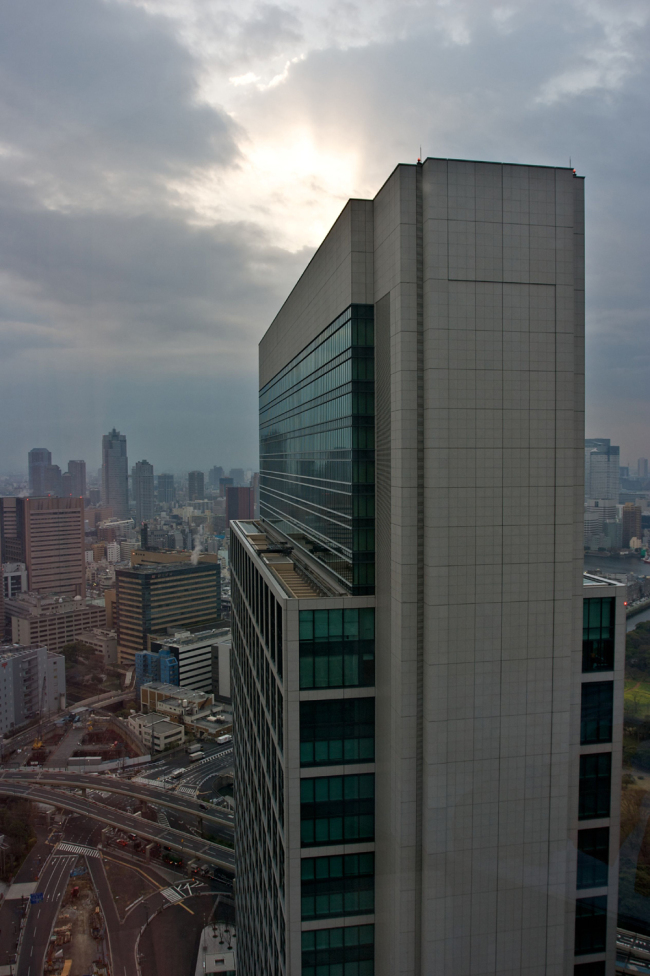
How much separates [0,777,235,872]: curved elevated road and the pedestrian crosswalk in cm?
83

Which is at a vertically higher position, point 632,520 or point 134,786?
point 632,520

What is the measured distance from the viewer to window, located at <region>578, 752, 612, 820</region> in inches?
121

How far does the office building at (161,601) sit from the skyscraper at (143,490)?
3576mm

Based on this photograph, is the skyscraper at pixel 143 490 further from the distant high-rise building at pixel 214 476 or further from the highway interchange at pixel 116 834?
the highway interchange at pixel 116 834

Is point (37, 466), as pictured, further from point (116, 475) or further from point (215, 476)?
point (215, 476)

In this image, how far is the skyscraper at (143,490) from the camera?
2517 centimetres

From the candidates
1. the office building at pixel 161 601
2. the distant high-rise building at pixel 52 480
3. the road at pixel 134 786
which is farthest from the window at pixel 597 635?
the office building at pixel 161 601

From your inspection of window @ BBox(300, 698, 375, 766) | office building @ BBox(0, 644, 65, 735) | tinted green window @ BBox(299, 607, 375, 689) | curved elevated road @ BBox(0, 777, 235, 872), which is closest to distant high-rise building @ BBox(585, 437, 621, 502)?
tinted green window @ BBox(299, 607, 375, 689)

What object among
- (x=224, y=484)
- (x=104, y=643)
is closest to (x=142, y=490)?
(x=104, y=643)

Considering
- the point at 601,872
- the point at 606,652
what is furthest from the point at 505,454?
the point at 601,872

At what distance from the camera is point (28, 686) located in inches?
672

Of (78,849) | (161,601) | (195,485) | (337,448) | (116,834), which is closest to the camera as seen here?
(337,448)

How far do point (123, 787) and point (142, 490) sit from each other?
1519cm

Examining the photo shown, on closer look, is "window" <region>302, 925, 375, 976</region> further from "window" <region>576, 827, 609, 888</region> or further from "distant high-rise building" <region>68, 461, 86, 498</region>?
"distant high-rise building" <region>68, 461, 86, 498</region>
